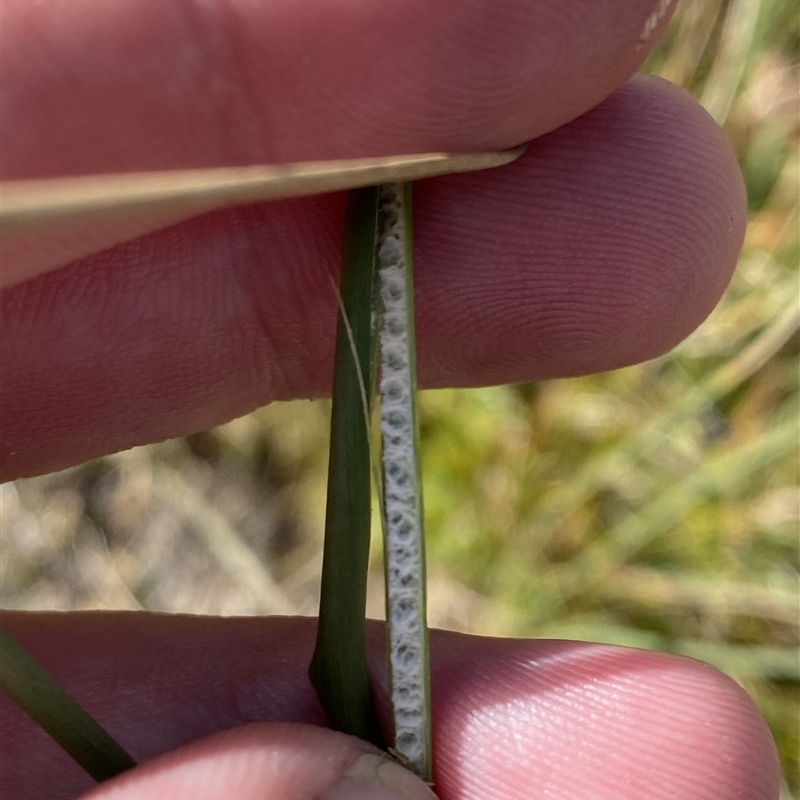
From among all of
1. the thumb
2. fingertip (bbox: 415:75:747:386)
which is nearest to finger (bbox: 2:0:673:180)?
fingertip (bbox: 415:75:747:386)

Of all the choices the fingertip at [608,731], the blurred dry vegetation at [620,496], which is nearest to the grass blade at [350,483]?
the fingertip at [608,731]

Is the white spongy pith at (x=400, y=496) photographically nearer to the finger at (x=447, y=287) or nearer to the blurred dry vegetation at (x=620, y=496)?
the finger at (x=447, y=287)

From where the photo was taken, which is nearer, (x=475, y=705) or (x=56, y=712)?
(x=56, y=712)

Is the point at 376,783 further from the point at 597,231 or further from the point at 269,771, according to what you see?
the point at 597,231

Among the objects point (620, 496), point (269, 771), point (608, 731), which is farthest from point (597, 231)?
point (620, 496)

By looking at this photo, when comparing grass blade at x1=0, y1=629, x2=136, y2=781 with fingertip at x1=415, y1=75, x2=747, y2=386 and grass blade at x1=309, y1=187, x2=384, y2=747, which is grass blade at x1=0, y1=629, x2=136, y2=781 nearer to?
grass blade at x1=309, y1=187, x2=384, y2=747

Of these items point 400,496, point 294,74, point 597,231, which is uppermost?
point 294,74
